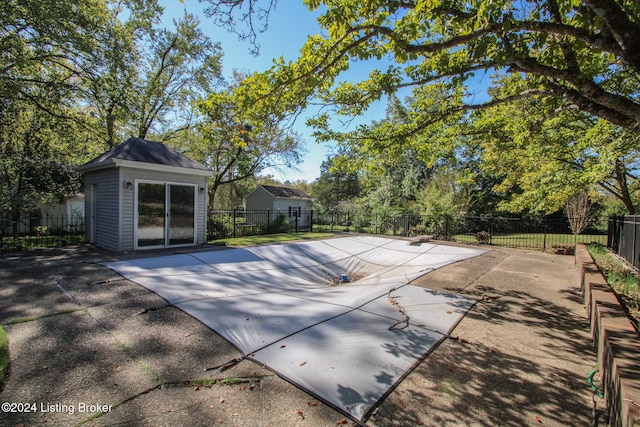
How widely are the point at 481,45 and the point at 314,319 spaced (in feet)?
12.7

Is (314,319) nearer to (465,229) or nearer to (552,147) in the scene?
(552,147)

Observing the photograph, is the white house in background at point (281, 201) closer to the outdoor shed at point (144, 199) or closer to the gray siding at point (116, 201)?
the outdoor shed at point (144, 199)

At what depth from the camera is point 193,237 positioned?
10.2 m

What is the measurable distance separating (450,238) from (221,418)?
45.1 ft

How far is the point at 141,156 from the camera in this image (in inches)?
356

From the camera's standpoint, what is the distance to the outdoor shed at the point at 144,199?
8.62 meters

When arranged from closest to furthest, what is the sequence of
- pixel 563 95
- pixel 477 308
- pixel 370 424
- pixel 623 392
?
pixel 623 392
pixel 370 424
pixel 563 95
pixel 477 308

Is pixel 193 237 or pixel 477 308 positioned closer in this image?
pixel 477 308

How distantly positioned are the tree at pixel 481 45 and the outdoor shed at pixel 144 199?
6.52 meters

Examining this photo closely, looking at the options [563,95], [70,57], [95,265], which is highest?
[70,57]

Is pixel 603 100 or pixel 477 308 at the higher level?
pixel 603 100

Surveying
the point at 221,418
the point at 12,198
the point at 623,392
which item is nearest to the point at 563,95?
the point at 623,392

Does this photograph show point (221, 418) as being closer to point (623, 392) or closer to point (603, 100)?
point (623, 392)

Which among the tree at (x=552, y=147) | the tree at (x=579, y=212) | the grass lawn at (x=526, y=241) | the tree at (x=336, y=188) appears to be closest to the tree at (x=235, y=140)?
the tree at (x=552, y=147)
